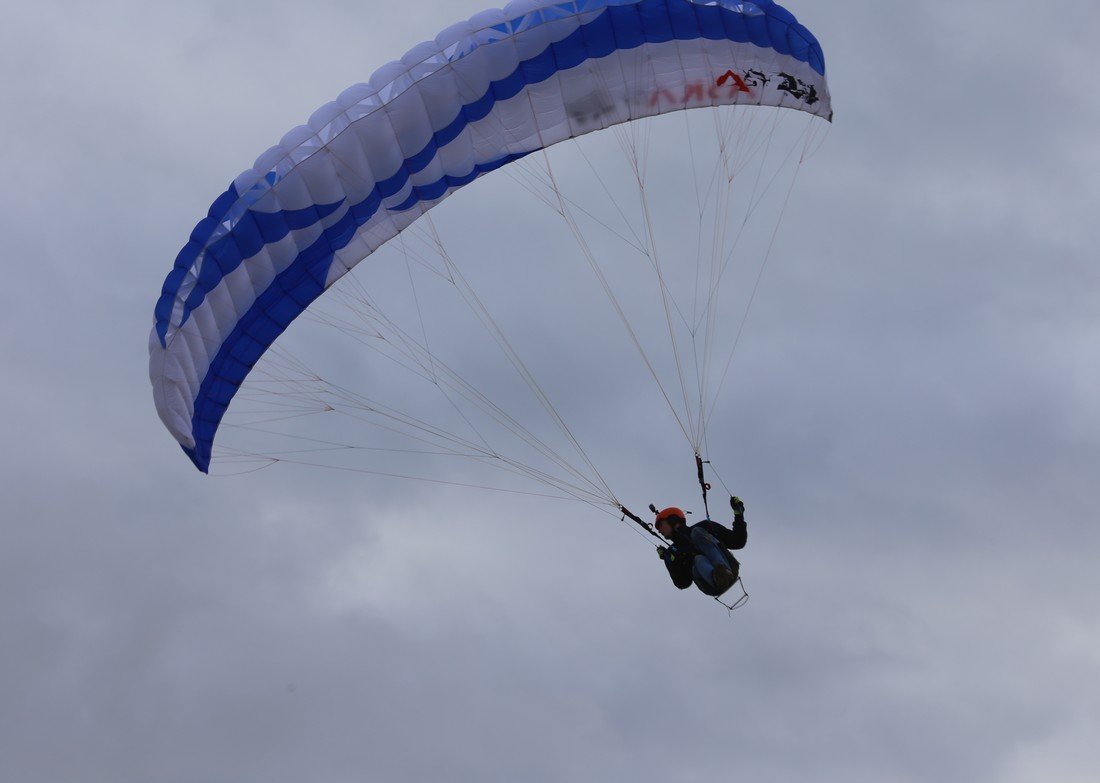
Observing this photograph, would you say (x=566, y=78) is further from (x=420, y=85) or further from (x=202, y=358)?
(x=202, y=358)

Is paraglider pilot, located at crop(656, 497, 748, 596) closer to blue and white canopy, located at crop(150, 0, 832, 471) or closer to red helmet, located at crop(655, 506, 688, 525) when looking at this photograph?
red helmet, located at crop(655, 506, 688, 525)

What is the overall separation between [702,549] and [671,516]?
667mm

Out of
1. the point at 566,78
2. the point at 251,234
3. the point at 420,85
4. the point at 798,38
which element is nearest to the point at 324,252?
the point at 251,234

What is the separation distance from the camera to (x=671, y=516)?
23.2m

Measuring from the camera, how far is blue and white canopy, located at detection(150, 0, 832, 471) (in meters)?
22.8

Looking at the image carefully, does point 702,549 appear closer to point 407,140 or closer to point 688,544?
point 688,544

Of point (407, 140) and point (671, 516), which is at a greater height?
point (407, 140)

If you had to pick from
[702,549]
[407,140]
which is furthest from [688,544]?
[407,140]

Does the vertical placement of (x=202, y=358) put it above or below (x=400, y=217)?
below

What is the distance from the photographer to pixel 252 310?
76.6ft

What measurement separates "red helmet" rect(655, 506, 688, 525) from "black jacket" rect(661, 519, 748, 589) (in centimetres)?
13

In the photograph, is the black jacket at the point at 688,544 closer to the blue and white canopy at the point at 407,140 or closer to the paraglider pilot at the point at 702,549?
the paraglider pilot at the point at 702,549

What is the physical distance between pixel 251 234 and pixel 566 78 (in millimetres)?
4915

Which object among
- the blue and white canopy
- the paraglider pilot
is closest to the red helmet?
the paraglider pilot
